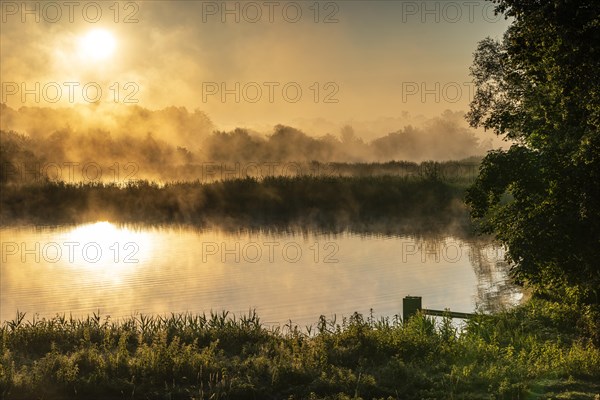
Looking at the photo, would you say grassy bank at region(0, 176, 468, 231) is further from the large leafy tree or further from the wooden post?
the large leafy tree

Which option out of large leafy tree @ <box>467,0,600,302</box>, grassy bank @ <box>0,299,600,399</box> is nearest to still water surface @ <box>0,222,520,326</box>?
grassy bank @ <box>0,299,600,399</box>

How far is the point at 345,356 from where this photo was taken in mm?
16203

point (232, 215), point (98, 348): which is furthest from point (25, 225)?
point (98, 348)

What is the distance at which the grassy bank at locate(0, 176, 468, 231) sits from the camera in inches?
2318

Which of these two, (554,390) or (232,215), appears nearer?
(554,390)

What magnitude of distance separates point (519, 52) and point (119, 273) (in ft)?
72.4

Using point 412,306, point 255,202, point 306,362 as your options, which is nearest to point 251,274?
point 412,306

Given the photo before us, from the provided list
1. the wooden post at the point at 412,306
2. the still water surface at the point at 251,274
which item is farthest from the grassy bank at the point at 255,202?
the wooden post at the point at 412,306

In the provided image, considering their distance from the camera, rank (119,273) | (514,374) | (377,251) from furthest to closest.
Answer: (377,251)
(119,273)
(514,374)

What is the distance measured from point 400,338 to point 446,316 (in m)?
2.95

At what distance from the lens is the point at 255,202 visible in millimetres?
62500

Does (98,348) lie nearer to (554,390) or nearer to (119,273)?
(554,390)

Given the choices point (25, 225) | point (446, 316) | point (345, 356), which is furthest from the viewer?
point (25, 225)

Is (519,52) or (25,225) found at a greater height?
(519,52)
